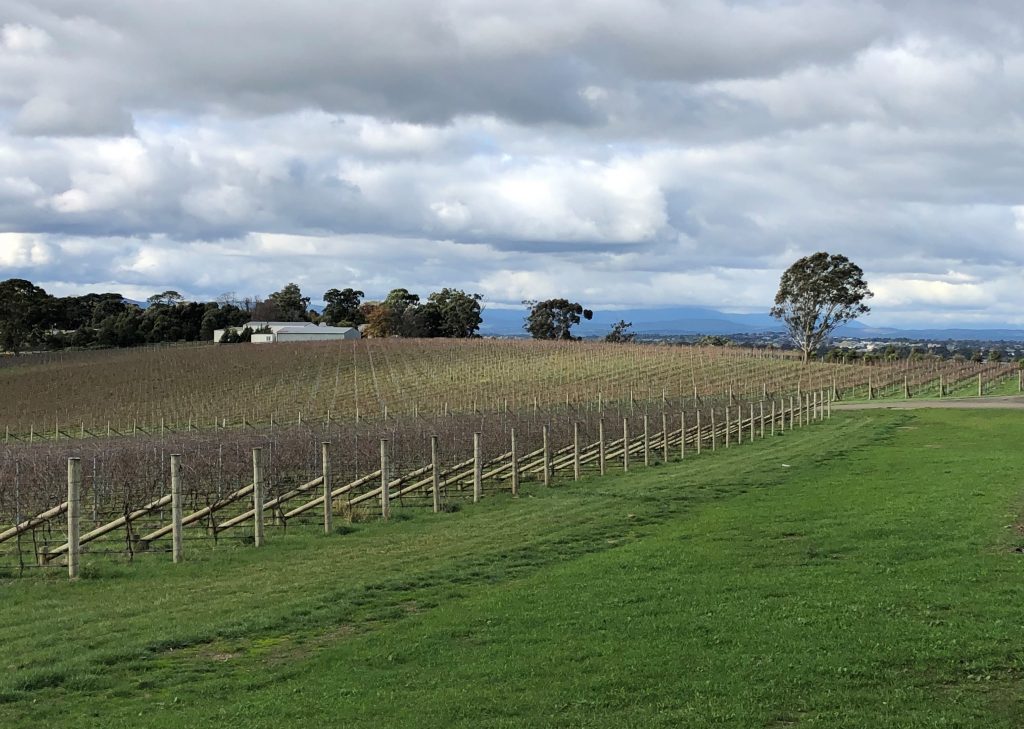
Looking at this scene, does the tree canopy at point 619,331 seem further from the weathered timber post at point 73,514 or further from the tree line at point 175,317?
the weathered timber post at point 73,514

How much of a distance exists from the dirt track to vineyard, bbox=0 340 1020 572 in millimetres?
2662

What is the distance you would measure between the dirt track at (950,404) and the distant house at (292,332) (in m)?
76.4

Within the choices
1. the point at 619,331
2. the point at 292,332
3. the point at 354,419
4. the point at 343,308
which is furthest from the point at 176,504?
the point at 343,308

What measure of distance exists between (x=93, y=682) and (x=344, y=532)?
29.7 feet

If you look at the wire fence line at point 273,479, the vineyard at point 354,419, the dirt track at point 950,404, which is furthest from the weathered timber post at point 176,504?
the dirt track at point 950,404

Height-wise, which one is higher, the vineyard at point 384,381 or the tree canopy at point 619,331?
the tree canopy at point 619,331

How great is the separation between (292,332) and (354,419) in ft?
254

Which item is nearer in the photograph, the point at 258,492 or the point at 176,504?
the point at 176,504

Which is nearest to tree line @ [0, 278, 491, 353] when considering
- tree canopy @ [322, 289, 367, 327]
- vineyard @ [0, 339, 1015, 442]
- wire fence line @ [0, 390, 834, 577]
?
tree canopy @ [322, 289, 367, 327]

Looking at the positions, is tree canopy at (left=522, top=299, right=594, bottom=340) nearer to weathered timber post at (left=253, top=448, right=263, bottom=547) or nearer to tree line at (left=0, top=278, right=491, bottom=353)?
tree line at (left=0, top=278, right=491, bottom=353)

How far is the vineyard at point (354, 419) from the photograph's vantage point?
2072cm

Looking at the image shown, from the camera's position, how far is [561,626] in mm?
9523

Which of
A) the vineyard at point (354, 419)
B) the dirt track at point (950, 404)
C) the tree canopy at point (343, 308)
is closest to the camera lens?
the vineyard at point (354, 419)

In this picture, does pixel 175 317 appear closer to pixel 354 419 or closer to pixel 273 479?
pixel 354 419
